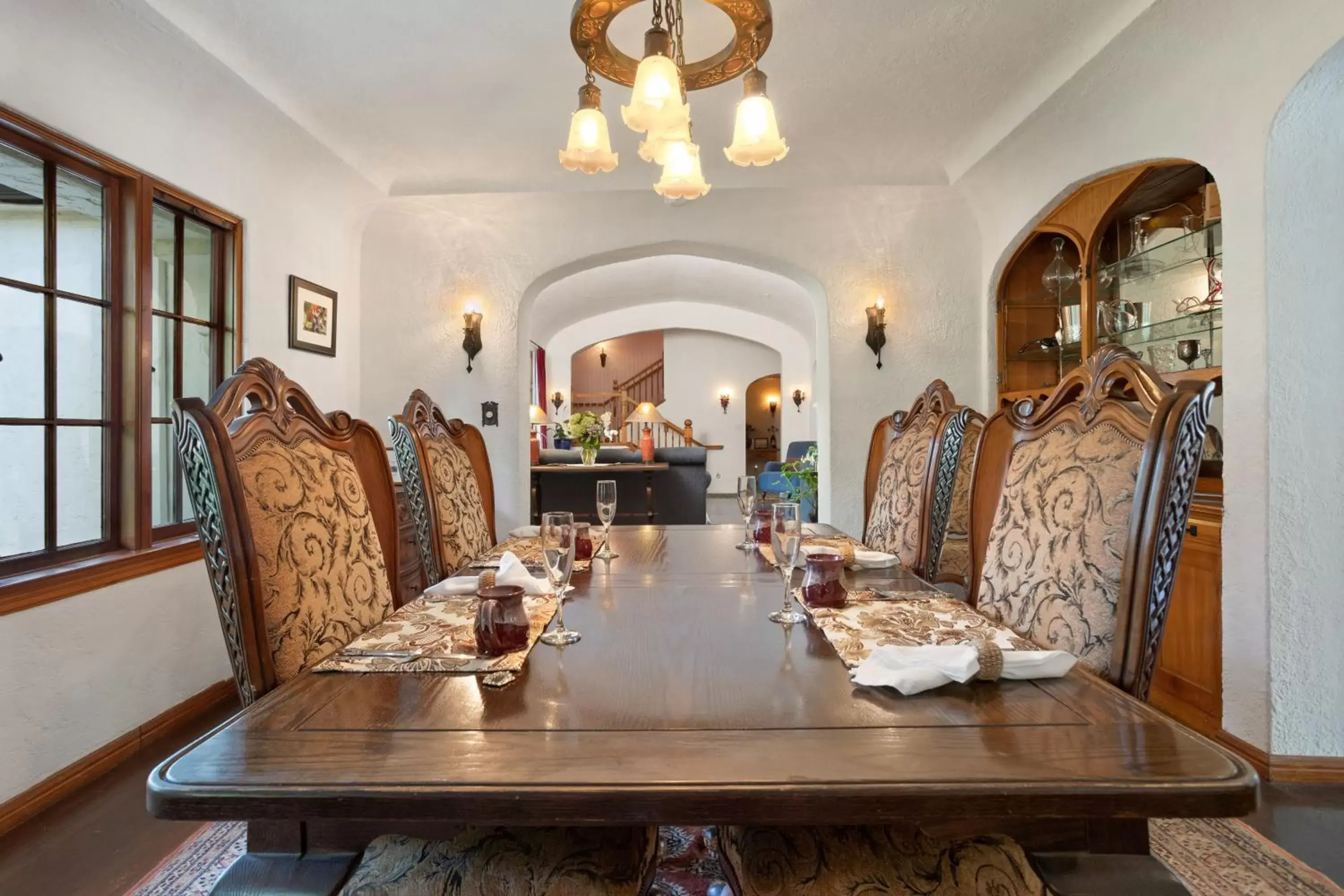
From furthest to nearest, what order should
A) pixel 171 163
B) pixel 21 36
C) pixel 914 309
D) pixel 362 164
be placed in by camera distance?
pixel 914 309 → pixel 362 164 → pixel 171 163 → pixel 21 36

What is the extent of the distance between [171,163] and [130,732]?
1919 mm

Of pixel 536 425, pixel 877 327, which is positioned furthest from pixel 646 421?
pixel 877 327

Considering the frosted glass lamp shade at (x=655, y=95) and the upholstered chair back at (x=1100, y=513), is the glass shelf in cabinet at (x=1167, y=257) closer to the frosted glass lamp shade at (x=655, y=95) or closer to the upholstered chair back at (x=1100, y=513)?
the upholstered chair back at (x=1100, y=513)

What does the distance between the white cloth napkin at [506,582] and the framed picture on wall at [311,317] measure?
2.28m

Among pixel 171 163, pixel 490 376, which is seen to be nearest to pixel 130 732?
pixel 171 163

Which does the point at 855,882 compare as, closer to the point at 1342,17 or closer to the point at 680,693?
the point at 680,693

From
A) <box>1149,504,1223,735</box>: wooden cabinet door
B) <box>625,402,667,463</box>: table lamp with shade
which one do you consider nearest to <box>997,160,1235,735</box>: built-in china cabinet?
<box>1149,504,1223,735</box>: wooden cabinet door

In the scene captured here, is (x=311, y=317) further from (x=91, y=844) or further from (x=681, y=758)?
(x=681, y=758)

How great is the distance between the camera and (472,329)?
3773 millimetres

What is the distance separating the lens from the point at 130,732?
223 centimetres

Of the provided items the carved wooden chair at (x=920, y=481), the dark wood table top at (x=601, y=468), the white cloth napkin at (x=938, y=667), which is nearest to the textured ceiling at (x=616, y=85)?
the carved wooden chair at (x=920, y=481)

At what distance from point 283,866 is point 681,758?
46 cm

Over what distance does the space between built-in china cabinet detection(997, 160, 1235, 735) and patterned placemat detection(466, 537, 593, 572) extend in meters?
1.30

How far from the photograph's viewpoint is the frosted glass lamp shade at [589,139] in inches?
67.5
